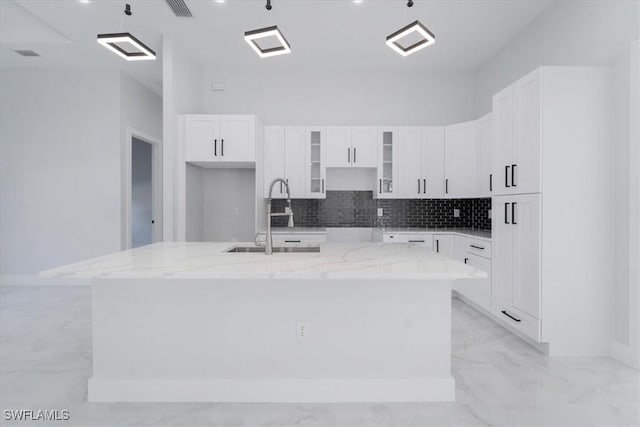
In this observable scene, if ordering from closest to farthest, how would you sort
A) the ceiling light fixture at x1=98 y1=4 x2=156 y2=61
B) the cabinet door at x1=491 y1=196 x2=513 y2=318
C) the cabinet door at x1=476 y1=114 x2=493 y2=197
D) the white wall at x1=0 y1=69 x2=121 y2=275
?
1. the ceiling light fixture at x1=98 y1=4 x2=156 y2=61
2. the cabinet door at x1=491 y1=196 x2=513 y2=318
3. the cabinet door at x1=476 y1=114 x2=493 y2=197
4. the white wall at x1=0 y1=69 x2=121 y2=275

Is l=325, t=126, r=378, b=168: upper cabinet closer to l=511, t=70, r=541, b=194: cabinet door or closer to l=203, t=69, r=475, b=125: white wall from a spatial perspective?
l=203, t=69, r=475, b=125: white wall

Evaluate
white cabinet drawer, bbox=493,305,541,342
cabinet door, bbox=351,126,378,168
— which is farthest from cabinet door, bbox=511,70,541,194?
cabinet door, bbox=351,126,378,168

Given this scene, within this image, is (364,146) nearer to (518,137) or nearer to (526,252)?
(518,137)

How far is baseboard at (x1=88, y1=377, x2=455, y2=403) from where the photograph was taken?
2221 mm

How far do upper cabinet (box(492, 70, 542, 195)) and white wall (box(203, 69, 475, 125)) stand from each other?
6.15 ft

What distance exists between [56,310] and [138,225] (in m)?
3.19

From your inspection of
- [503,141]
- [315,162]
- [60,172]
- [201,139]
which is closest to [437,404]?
[503,141]

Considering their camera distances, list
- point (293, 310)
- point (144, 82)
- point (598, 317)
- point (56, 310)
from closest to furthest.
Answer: point (293, 310)
point (598, 317)
point (56, 310)
point (144, 82)

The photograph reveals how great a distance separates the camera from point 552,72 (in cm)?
290

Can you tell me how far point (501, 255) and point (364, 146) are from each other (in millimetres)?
2329

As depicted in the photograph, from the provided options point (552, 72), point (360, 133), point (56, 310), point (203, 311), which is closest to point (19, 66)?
point (56, 310)

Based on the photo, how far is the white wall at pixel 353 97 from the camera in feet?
17.5

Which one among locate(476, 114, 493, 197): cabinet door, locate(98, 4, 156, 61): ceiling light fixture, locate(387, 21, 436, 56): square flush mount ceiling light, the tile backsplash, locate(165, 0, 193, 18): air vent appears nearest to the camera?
locate(387, 21, 436, 56): square flush mount ceiling light

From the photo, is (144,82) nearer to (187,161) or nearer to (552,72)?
(187,161)
